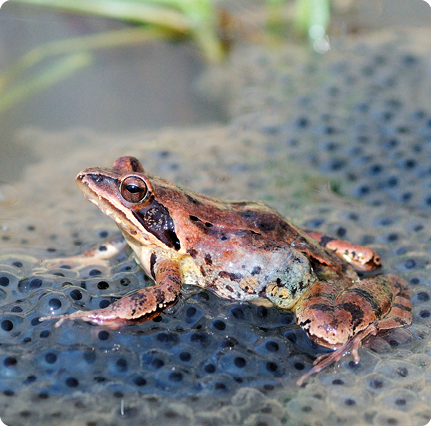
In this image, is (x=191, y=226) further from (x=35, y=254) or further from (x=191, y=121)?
(x=191, y=121)

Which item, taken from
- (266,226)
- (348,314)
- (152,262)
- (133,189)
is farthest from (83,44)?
(348,314)

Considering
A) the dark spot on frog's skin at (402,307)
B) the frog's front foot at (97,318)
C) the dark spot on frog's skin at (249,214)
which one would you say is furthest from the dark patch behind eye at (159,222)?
the dark spot on frog's skin at (402,307)

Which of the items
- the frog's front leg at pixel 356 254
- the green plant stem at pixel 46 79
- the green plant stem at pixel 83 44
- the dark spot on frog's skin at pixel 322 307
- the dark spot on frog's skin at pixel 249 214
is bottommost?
the dark spot on frog's skin at pixel 322 307

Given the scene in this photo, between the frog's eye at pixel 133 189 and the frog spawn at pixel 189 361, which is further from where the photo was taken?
the frog's eye at pixel 133 189

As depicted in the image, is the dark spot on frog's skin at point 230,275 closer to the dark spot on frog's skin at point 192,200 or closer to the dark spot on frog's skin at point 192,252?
the dark spot on frog's skin at point 192,252

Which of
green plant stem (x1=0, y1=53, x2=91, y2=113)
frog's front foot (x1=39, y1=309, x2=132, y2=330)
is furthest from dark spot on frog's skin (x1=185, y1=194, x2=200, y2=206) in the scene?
green plant stem (x1=0, y1=53, x2=91, y2=113)

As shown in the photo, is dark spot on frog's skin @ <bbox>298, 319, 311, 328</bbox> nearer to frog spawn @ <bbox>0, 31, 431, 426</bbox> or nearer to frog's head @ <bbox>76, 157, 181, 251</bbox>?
frog spawn @ <bbox>0, 31, 431, 426</bbox>

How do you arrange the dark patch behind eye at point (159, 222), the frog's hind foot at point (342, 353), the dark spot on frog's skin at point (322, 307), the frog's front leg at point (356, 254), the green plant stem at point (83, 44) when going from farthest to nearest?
the green plant stem at point (83, 44), the frog's front leg at point (356, 254), the dark patch behind eye at point (159, 222), the dark spot on frog's skin at point (322, 307), the frog's hind foot at point (342, 353)

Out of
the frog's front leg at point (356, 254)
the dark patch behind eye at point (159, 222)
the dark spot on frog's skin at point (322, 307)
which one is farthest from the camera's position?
the frog's front leg at point (356, 254)
